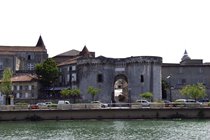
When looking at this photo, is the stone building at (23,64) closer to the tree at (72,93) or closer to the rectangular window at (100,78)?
the tree at (72,93)

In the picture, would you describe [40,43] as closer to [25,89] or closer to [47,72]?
[47,72]

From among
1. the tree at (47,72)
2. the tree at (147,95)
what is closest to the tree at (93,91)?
the tree at (147,95)

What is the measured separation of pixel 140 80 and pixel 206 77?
23.0m

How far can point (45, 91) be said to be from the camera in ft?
300

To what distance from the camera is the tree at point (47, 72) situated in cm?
9103

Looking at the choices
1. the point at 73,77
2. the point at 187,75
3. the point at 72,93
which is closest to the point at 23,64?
the point at 73,77

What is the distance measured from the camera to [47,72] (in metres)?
91.1

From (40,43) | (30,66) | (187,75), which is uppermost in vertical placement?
(40,43)

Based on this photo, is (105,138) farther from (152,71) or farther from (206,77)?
(206,77)

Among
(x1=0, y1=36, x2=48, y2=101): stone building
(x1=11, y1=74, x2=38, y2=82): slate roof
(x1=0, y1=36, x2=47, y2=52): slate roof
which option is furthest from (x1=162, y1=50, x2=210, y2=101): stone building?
(x1=0, y1=36, x2=47, y2=52): slate roof

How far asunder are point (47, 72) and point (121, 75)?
16.2 m

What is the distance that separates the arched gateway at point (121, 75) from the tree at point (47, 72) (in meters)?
8.34

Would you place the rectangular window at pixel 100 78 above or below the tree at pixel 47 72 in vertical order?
below

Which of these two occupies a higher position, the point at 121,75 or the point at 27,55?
the point at 27,55
